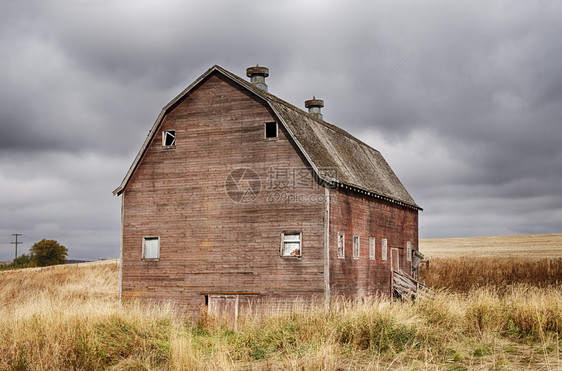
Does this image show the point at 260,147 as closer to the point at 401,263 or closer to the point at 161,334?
the point at 161,334

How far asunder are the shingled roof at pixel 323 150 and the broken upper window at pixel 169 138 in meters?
0.47

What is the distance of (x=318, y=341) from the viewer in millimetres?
12383

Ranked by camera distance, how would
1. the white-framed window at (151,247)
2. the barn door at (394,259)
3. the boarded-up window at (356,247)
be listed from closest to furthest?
the white-framed window at (151,247) → the boarded-up window at (356,247) → the barn door at (394,259)

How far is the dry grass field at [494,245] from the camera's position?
65750 millimetres

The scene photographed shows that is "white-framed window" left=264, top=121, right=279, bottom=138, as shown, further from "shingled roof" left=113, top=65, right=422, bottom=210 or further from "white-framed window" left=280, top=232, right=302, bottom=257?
"white-framed window" left=280, top=232, right=302, bottom=257

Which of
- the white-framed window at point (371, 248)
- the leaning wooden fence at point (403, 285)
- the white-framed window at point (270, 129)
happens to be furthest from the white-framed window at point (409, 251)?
the white-framed window at point (270, 129)

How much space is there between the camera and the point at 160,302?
2158 cm

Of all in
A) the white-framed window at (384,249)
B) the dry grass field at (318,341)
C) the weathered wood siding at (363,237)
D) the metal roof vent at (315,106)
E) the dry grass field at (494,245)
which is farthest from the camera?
the dry grass field at (494,245)

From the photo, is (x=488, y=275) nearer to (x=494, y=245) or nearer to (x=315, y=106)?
(x=315, y=106)

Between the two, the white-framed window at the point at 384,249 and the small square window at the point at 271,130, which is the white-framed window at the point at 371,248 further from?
the small square window at the point at 271,130

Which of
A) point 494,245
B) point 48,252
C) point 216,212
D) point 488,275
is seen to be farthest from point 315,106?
point 48,252

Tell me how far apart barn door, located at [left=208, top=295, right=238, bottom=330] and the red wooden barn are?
1.9 inches

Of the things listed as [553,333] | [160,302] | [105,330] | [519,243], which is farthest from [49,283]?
[519,243]

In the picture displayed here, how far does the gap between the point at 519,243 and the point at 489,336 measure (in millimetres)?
68720
